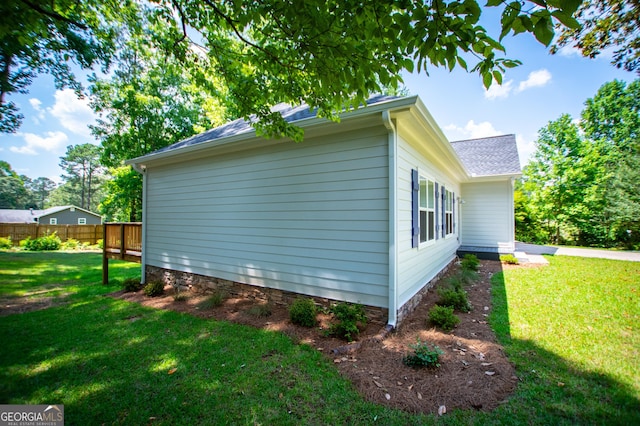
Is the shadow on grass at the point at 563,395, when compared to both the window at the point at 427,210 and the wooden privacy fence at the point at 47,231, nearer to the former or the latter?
the window at the point at 427,210

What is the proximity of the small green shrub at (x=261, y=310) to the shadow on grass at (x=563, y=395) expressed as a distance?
3.54 metres

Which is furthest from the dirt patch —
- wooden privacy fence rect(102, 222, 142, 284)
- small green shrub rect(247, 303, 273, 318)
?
small green shrub rect(247, 303, 273, 318)

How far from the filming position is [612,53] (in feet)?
17.0

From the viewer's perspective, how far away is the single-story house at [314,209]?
399cm

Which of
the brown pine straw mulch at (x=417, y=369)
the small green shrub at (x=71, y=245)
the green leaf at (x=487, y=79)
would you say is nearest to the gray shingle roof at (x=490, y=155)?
the brown pine straw mulch at (x=417, y=369)

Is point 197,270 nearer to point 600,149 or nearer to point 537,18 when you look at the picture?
point 537,18

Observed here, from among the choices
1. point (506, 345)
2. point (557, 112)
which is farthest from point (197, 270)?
point (557, 112)

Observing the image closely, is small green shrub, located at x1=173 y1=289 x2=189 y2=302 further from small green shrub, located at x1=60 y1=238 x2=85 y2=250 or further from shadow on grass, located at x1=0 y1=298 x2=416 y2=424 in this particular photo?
small green shrub, located at x1=60 y1=238 x2=85 y2=250

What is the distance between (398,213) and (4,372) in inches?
210

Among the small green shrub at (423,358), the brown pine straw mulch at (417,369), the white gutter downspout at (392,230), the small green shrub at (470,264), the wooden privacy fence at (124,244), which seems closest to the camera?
the brown pine straw mulch at (417,369)

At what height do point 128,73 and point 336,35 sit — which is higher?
point 128,73

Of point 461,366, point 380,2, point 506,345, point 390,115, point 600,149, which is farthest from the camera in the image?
point 600,149

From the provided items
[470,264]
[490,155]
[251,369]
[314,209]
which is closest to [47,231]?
[314,209]

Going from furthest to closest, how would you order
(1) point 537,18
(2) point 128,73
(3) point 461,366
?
(2) point 128,73, (3) point 461,366, (1) point 537,18
